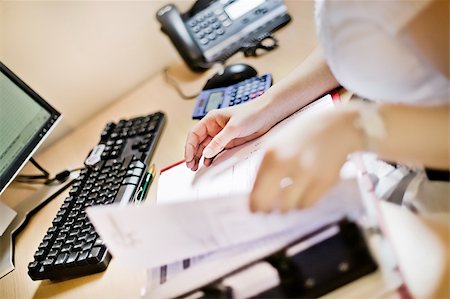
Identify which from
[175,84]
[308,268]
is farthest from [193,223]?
[175,84]

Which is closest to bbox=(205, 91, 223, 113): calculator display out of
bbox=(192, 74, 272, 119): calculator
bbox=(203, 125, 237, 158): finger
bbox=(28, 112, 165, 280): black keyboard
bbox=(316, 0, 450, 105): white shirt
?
bbox=(192, 74, 272, 119): calculator

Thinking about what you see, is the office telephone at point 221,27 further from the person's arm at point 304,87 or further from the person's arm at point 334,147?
the person's arm at point 334,147

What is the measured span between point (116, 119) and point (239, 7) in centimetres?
44

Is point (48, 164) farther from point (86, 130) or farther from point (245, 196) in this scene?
point (245, 196)

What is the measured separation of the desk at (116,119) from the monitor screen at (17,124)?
0.12 metres

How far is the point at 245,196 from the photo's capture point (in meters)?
0.48

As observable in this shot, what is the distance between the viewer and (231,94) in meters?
1.01

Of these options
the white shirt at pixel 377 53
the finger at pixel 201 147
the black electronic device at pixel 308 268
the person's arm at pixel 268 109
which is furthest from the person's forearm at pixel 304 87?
the black electronic device at pixel 308 268

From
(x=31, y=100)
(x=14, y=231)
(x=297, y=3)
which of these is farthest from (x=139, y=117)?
(x=297, y=3)

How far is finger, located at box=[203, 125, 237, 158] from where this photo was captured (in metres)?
0.77

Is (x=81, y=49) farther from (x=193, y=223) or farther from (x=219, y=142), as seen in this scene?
(x=193, y=223)

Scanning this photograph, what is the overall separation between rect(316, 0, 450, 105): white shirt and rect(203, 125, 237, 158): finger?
0.26m

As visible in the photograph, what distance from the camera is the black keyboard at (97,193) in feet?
2.48

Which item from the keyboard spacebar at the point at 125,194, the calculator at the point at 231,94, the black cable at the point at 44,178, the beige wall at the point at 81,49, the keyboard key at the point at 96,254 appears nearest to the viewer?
the keyboard key at the point at 96,254
